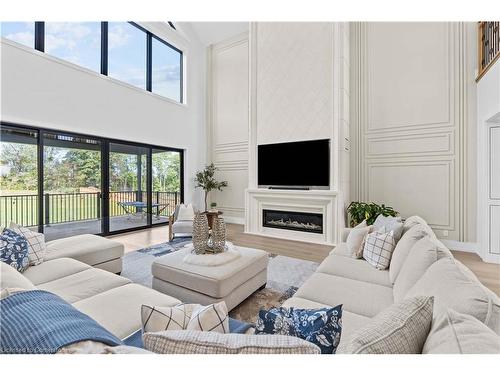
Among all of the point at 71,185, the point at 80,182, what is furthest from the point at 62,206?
the point at 80,182

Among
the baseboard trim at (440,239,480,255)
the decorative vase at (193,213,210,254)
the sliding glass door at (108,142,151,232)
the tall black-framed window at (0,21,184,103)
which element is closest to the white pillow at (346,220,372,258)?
the decorative vase at (193,213,210,254)

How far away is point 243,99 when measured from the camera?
241 inches

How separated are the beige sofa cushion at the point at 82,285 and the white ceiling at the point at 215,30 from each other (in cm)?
621

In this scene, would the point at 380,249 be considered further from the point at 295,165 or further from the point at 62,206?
the point at 62,206

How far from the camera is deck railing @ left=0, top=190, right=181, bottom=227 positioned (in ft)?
12.0

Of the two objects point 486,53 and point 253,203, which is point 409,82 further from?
point 253,203

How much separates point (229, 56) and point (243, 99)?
1.28 m

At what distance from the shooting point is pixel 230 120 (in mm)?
6359

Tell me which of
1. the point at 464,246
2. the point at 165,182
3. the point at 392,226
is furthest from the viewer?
the point at 165,182

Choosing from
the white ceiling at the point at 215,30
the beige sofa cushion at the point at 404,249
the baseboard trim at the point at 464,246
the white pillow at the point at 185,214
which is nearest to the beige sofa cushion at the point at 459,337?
the beige sofa cushion at the point at 404,249

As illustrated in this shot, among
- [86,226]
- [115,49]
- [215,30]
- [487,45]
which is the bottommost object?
[86,226]

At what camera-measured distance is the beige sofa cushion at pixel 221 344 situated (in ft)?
1.74

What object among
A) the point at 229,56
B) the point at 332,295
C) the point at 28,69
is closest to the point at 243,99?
the point at 229,56

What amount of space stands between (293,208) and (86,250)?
3.30m
